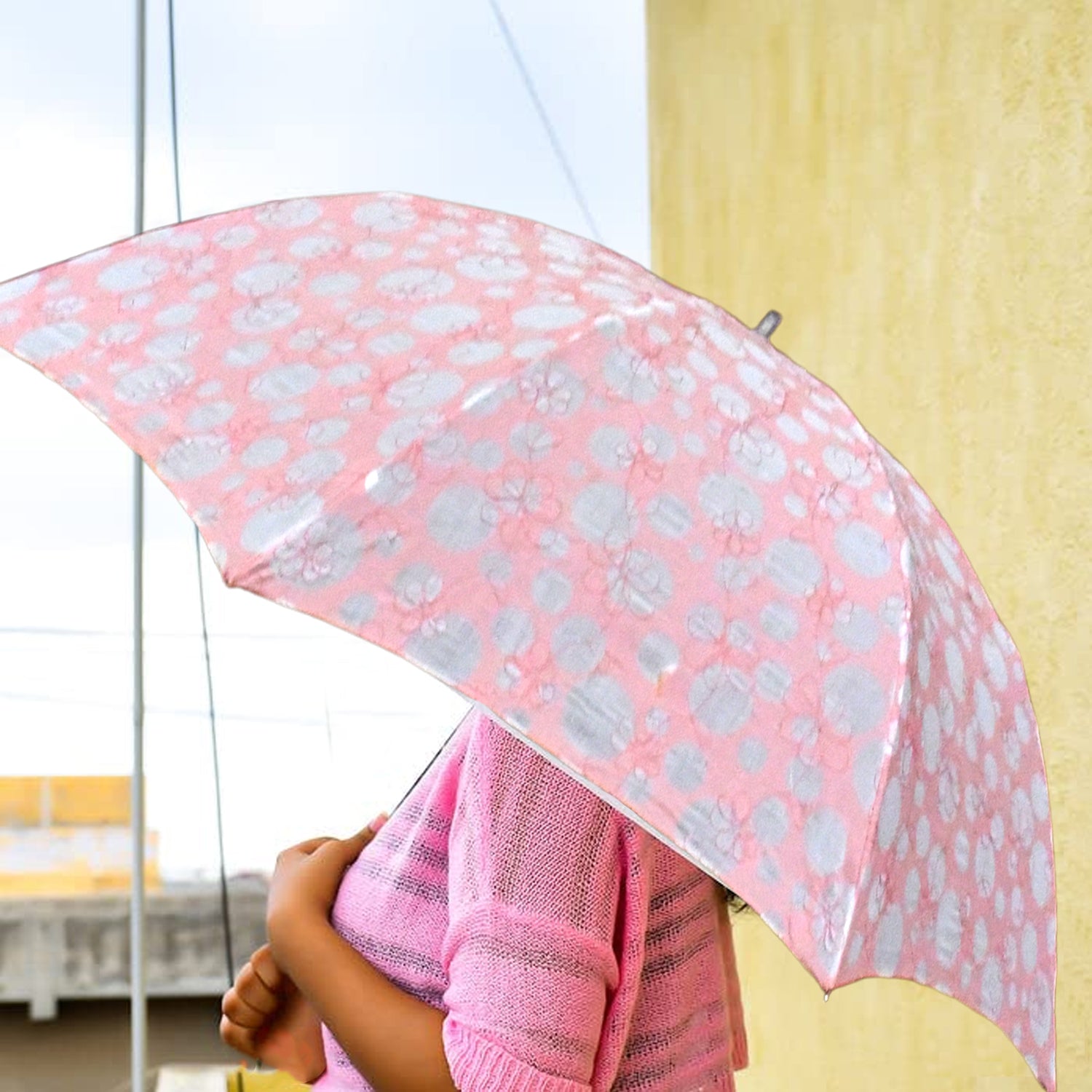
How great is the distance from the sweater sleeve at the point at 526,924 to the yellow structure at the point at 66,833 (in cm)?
1424

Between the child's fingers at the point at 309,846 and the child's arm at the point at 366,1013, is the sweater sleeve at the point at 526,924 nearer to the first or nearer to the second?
the child's arm at the point at 366,1013

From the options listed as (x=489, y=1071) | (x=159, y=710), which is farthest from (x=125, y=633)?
(x=489, y=1071)

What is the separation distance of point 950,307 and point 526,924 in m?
1.36

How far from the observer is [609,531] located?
760mm

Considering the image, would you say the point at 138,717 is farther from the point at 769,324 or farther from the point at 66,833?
the point at 66,833

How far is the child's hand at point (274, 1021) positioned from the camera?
98 centimetres

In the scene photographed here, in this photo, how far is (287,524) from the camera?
72 cm

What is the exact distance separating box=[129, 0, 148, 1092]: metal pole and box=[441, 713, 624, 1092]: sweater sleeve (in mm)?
473

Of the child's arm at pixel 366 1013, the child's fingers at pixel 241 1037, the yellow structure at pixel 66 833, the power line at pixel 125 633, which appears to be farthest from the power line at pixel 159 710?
the child's arm at pixel 366 1013

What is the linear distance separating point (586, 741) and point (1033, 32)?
4.31 ft

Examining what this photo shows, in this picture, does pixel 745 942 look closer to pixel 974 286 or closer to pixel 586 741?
pixel 974 286

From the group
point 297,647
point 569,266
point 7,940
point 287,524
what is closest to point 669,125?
point 569,266

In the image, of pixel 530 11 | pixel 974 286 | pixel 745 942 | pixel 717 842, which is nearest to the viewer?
pixel 717 842

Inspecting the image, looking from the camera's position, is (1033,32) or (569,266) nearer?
(569,266)
